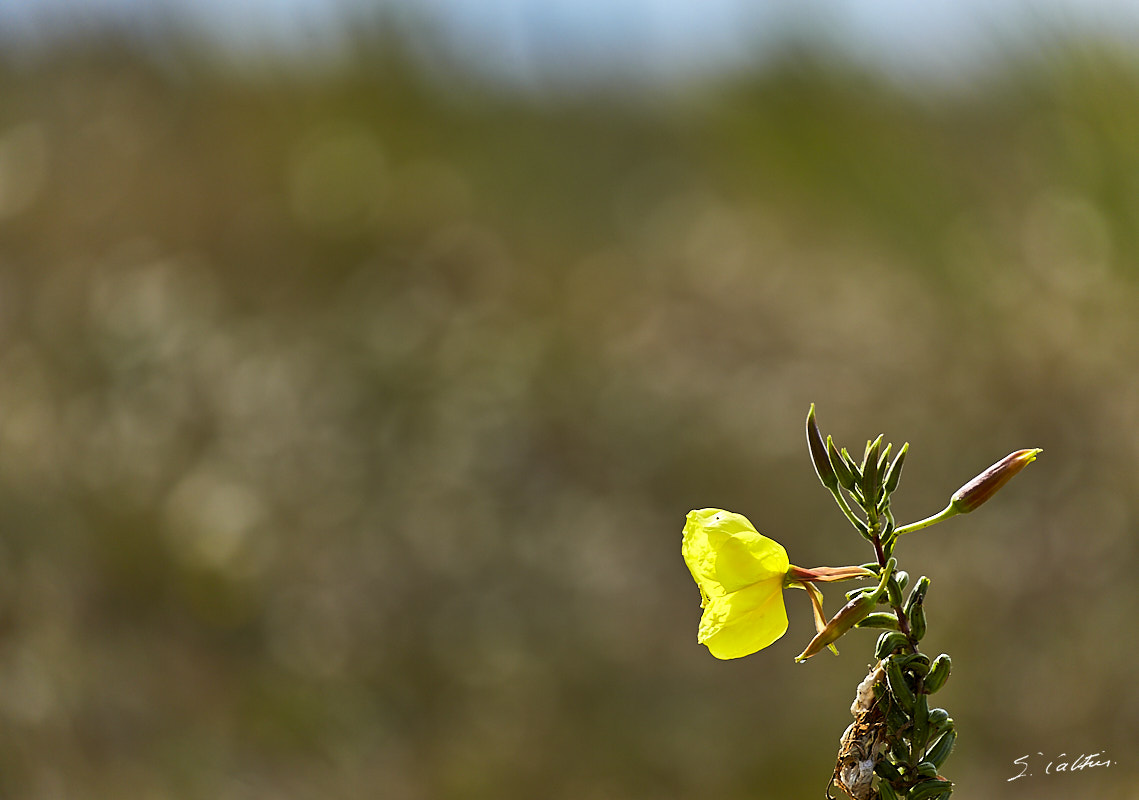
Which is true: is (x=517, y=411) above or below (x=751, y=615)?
above

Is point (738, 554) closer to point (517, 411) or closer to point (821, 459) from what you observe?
point (821, 459)

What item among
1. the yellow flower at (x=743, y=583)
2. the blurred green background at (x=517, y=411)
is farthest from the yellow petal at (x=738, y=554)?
the blurred green background at (x=517, y=411)

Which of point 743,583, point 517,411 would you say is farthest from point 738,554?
point 517,411

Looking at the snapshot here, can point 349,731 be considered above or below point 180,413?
below

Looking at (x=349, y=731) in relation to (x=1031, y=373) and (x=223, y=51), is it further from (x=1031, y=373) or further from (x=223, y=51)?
(x=223, y=51)

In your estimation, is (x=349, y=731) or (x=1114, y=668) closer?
(x=1114, y=668)

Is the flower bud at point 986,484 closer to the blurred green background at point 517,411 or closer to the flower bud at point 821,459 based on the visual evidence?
the flower bud at point 821,459

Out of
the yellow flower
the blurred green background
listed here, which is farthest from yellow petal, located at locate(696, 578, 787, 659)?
the blurred green background

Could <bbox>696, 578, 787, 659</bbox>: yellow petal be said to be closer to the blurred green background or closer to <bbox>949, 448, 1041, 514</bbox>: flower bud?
<bbox>949, 448, 1041, 514</bbox>: flower bud

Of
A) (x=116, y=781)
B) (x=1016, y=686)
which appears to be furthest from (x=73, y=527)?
(x=1016, y=686)
